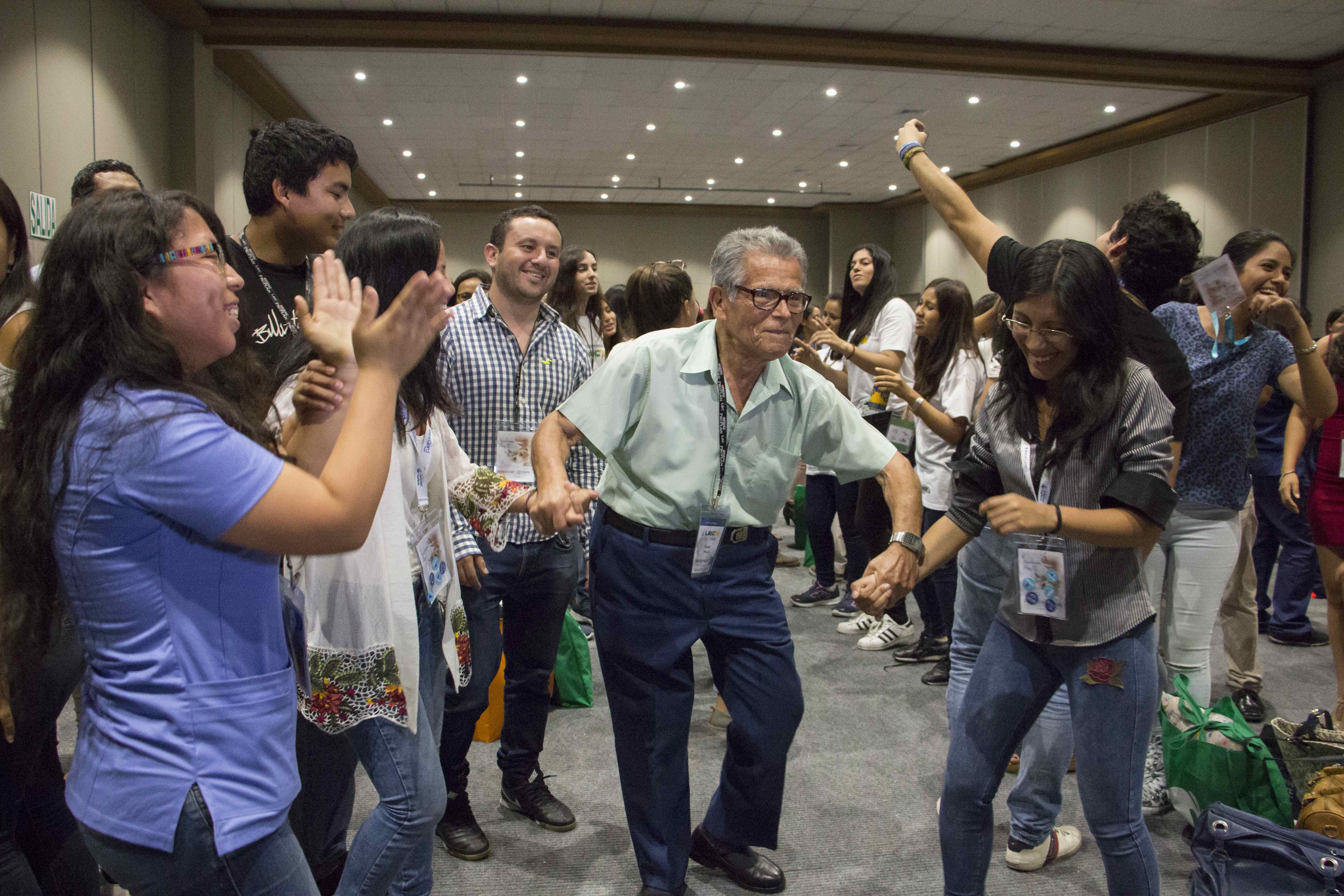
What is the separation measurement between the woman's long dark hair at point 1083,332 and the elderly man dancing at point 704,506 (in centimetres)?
41

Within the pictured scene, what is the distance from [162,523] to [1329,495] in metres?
3.83

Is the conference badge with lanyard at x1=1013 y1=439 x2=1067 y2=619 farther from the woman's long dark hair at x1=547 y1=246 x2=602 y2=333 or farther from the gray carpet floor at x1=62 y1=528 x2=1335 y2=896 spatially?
the woman's long dark hair at x1=547 y1=246 x2=602 y2=333

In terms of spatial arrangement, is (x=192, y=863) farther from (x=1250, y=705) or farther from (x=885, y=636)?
(x=1250, y=705)

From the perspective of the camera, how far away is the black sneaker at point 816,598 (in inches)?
198

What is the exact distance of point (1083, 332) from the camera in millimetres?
1730

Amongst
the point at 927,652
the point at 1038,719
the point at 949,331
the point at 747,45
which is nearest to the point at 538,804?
the point at 1038,719

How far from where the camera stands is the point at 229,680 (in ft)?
3.59

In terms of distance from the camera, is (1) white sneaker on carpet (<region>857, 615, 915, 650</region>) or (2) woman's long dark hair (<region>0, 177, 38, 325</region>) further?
(1) white sneaker on carpet (<region>857, 615, 915, 650</region>)

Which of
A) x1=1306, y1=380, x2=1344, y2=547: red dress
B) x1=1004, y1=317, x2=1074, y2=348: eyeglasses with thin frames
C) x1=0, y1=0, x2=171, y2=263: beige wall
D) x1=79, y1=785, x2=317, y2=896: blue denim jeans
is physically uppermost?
x1=0, y1=0, x2=171, y2=263: beige wall

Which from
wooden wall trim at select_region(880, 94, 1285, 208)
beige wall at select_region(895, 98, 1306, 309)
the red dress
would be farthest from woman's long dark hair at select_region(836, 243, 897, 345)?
wooden wall trim at select_region(880, 94, 1285, 208)

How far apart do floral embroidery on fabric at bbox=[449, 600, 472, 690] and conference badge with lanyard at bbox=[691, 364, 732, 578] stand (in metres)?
0.53

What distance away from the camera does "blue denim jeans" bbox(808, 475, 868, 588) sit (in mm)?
4492

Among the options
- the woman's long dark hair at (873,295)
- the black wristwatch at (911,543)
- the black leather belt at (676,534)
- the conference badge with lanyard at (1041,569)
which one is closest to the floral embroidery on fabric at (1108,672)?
the conference badge with lanyard at (1041,569)

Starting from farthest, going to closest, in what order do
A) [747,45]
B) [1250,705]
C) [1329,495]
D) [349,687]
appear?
[747,45]
[1250,705]
[1329,495]
[349,687]
